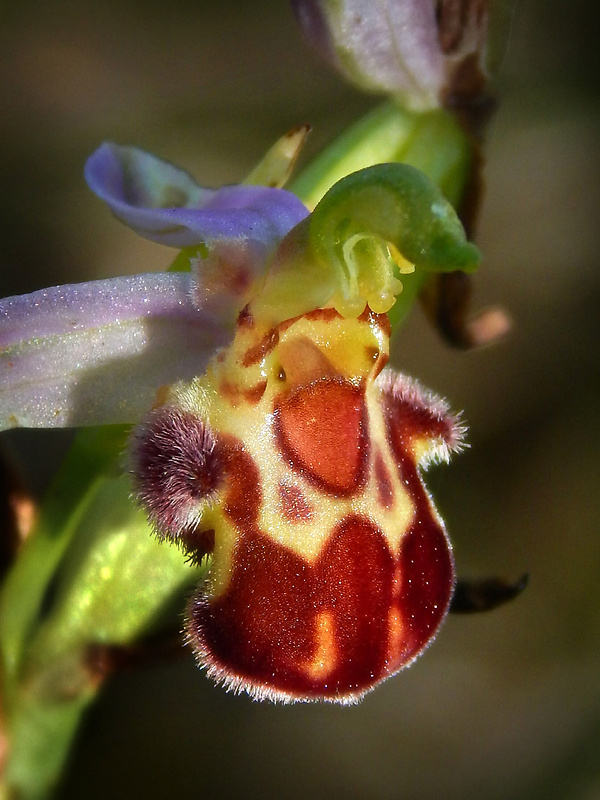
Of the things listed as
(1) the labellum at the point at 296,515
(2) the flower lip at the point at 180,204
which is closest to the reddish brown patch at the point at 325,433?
(1) the labellum at the point at 296,515

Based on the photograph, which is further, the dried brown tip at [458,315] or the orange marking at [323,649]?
the dried brown tip at [458,315]

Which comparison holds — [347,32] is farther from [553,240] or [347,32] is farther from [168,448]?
[553,240]

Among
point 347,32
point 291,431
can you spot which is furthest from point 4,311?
point 347,32

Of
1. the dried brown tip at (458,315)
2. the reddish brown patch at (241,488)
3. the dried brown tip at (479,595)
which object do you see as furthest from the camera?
the dried brown tip at (458,315)

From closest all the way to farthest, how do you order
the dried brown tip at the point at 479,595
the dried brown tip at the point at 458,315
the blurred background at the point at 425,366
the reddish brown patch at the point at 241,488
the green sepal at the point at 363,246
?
the green sepal at the point at 363,246 → the reddish brown patch at the point at 241,488 → the dried brown tip at the point at 479,595 → the dried brown tip at the point at 458,315 → the blurred background at the point at 425,366

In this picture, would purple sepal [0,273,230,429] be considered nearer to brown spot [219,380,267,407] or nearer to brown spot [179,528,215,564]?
brown spot [219,380,267,407]

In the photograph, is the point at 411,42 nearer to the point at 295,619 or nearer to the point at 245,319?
the point at 245,319

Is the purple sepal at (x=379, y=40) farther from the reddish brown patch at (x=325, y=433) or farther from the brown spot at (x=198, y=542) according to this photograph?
the brown spot at (x=198, y=542)

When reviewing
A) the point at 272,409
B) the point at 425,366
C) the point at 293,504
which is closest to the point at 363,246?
the point at 272,409
